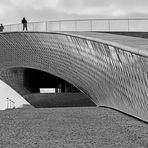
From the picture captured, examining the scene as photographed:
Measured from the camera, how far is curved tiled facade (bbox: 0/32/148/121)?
1442 centimetres

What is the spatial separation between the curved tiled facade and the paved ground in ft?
3.44

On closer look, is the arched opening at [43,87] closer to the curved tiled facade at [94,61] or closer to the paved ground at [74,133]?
the curved tiled facade at [94,61]

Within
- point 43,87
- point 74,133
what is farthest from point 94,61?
point 43,87

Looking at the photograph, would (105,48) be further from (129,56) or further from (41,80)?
(41,80)

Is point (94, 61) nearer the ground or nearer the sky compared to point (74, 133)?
nearer the sky

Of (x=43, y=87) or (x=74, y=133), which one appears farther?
(x=43, y=87)

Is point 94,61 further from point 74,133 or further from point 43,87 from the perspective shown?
point 43,87

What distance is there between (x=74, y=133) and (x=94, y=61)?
9285mm

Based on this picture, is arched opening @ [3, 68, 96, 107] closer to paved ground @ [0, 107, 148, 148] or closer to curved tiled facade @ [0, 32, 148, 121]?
curved tiled facade @ [0, 32, 148, 121]

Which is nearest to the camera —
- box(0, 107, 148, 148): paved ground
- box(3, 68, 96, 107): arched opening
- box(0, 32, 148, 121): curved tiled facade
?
box(0, 107, 148, 148): paved ground

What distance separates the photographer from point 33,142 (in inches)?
460

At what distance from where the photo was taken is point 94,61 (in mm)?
22234

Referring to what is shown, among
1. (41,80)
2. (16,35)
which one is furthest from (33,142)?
(41,80)

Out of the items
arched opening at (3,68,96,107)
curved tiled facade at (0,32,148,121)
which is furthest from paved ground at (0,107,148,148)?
arched opening at (3,68,96,107)
